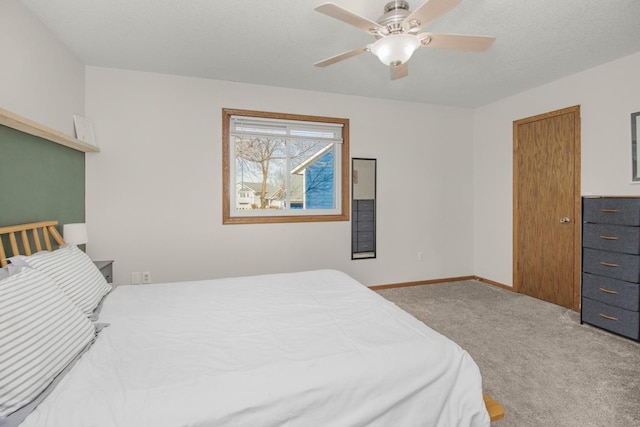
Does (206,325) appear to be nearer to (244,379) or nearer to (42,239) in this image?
(244,379)

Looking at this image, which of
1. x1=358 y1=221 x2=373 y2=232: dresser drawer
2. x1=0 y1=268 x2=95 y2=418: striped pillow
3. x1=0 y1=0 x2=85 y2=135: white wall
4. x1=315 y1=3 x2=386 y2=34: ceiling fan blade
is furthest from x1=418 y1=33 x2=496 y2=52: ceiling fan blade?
x1=0 y1=0 x2=85 y2=135: white wall

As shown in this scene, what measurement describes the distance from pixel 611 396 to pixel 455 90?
3273mm

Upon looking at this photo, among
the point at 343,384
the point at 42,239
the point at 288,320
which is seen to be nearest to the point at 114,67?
the point at 42,239

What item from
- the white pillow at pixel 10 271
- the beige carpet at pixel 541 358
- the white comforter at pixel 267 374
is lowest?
the beige carpet at pixel 541 358

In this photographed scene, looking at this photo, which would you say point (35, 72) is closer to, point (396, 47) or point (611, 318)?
point (396, 47)

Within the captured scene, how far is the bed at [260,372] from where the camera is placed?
0.98 m

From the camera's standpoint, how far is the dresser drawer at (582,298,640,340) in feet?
8.48

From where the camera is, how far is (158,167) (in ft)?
10.8

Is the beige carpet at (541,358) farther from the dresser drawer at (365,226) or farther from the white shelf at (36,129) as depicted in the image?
the white shelf at (36,129)

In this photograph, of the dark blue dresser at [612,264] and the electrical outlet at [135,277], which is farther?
the electrical outlet at [135,277]

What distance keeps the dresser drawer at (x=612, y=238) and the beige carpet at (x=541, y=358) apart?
2.55 ft

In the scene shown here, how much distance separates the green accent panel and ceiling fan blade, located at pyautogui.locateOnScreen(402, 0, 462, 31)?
2467mm

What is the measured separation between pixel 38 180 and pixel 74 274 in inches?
41.8

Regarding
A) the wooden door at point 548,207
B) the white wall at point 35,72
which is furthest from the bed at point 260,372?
the wooden door at point 548,207
